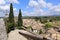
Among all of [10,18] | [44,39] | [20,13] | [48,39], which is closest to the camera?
[48,39]

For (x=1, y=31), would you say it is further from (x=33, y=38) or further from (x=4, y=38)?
(x=33, y=38)

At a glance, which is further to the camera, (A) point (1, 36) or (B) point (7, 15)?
(B) point (7, 15)

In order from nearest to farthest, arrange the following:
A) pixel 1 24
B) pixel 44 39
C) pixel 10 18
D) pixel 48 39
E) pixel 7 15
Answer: pixel 48 39 < pixel 44 39 < pixel 1 24 < pixel 10 18 < pixel 7 15

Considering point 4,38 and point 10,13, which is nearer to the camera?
point 4,38

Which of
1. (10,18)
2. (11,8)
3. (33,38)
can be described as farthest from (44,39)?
(11,8)

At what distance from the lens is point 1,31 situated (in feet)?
15.3

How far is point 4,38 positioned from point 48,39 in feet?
4.64

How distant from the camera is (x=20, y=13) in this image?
4325 centimetres

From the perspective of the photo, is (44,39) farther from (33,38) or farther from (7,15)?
(7,15)

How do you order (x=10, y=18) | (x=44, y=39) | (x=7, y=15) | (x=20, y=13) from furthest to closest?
(x=20, y=13), (x=7, y=15), (x=10, y=18), (x=44, y=39)

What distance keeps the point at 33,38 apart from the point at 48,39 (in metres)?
0.89

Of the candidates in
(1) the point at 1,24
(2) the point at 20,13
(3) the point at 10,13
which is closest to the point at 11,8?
(3) the point at 10,13

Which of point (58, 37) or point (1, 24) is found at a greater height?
point (1, 24)

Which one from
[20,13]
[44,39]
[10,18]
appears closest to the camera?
[44,39]
